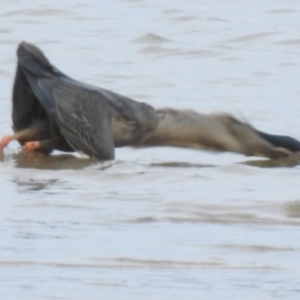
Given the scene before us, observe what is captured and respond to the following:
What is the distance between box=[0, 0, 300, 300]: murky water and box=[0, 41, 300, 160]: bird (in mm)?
134

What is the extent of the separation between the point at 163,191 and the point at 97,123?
1.00 m

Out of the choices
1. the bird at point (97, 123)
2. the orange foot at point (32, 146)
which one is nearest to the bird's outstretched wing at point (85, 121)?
the bird at point (97, 123)

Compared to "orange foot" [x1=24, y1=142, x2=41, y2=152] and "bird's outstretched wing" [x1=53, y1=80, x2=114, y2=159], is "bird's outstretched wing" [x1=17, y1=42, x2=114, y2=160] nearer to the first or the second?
"bird's outstretched wing" [x1=53, y1=80, x2=114, y2=159]

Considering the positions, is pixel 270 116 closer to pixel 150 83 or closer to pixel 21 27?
pixel 150 83

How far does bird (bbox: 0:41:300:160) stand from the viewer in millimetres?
7703

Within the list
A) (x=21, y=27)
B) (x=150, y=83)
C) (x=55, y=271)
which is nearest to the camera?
(x=55, y=271)

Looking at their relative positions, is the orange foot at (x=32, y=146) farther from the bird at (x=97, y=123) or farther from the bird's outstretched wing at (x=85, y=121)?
the bird's outstretched wing at (x=85, y=121)

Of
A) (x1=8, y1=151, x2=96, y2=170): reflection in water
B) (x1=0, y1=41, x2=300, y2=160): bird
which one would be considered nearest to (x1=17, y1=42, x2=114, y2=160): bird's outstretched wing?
(x1=0, y1=41, x2=300, y2=160): bird

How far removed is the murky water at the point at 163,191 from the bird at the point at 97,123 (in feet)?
0.44

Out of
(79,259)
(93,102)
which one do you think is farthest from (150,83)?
(79,259)

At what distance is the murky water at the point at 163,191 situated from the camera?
4.96 meters

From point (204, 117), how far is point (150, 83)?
2726mm

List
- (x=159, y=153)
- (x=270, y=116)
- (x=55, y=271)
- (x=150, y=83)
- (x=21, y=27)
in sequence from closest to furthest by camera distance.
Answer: (x=55, y=271) → (x=159, y=153) → (x=270, y=116) → (x=150, y=83) → (x=21, y=27)

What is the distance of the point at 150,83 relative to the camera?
35.5ft
